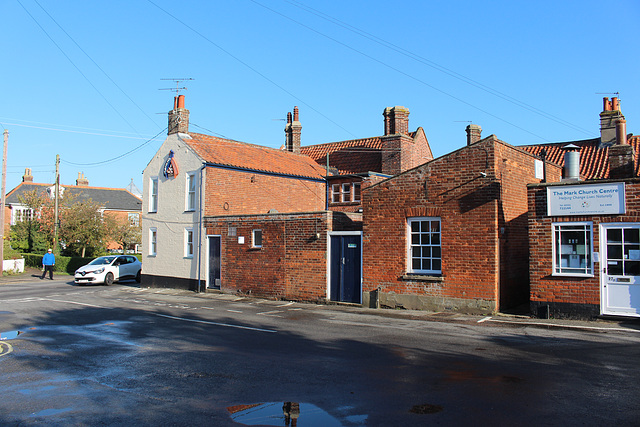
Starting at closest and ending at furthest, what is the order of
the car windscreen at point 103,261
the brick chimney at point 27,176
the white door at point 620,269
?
the white door at point 620,269 < the car windscreen at point 103,261 < the brick chimney at point 27,176

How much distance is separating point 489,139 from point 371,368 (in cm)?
892

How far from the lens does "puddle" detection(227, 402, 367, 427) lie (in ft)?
18.9

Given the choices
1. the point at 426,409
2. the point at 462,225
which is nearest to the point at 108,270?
the point at 462,225

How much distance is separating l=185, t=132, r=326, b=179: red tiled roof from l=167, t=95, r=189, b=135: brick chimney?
553mm

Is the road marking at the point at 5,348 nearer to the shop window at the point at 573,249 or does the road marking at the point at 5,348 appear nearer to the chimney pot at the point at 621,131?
the shop window at the point at 573,249

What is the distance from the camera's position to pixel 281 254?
63.7ft

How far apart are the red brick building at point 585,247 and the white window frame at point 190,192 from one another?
15275mm

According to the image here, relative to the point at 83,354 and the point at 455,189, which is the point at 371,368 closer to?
the point at 83,354

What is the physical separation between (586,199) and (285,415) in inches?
419

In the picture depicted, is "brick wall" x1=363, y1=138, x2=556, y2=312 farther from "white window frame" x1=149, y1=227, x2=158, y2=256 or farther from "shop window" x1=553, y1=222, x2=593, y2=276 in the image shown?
Answer: "white window frame" x1=149, y1=227, x2=158, y2=256

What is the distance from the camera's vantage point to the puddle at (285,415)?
18.9 feet

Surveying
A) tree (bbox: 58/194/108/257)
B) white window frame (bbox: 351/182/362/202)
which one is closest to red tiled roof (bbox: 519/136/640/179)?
white window frame (bbox: 351/182/362/202)

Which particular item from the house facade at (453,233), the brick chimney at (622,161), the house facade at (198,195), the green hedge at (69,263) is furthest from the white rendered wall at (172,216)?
the brick chimney at (622,161)

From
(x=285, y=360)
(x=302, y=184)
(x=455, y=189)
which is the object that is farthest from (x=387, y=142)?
(x=285, y=360)
